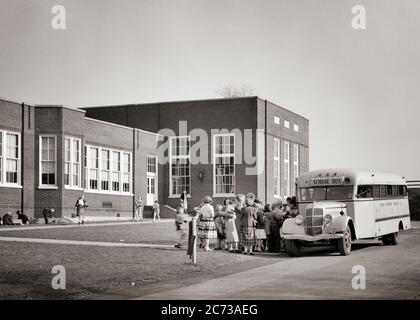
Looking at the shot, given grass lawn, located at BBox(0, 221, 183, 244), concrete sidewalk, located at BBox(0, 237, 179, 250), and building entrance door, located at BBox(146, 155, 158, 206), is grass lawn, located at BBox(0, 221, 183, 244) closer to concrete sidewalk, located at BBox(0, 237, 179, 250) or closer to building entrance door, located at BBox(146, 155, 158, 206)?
concrete sidewalk, located at BBox(0, 237, 179, 250)

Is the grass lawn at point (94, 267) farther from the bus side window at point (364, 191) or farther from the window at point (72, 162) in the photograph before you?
the window at point (72, 162)

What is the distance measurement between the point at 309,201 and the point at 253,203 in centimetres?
187

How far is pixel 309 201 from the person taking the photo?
2161cm

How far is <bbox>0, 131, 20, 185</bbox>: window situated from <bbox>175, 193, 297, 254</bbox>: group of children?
1532 cm

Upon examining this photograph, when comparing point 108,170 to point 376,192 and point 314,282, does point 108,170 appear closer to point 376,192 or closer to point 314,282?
point 376,192

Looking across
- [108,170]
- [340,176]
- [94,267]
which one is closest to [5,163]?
[108,170]

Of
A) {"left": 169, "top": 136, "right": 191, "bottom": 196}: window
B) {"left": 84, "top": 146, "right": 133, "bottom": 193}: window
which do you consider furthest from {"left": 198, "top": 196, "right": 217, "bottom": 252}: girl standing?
{"left": 169, "top": 136, "right": 191, "bottom": 196}: window

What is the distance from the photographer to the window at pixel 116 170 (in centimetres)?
4244

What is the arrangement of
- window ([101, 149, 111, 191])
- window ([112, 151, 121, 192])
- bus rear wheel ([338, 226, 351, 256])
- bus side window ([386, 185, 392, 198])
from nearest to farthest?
bus rear wheel ([338, 226, 351, 256])
bus side window ([386, 185, 392, 198])
window ([101, 149, 111, 191])
window ([112, 151, 121, 192])

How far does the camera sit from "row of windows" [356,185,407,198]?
Answer: 21641 millimetres

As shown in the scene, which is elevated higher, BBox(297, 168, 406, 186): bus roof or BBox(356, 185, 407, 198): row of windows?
BBox(297, 168, 406, 186): bus roof

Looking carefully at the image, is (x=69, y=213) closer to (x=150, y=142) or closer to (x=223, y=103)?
(x=150, y=142)

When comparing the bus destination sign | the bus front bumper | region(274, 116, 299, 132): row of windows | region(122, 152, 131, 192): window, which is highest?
region(274, 116, 299, 132): row of windows

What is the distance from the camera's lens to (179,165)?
5128 centimetres
